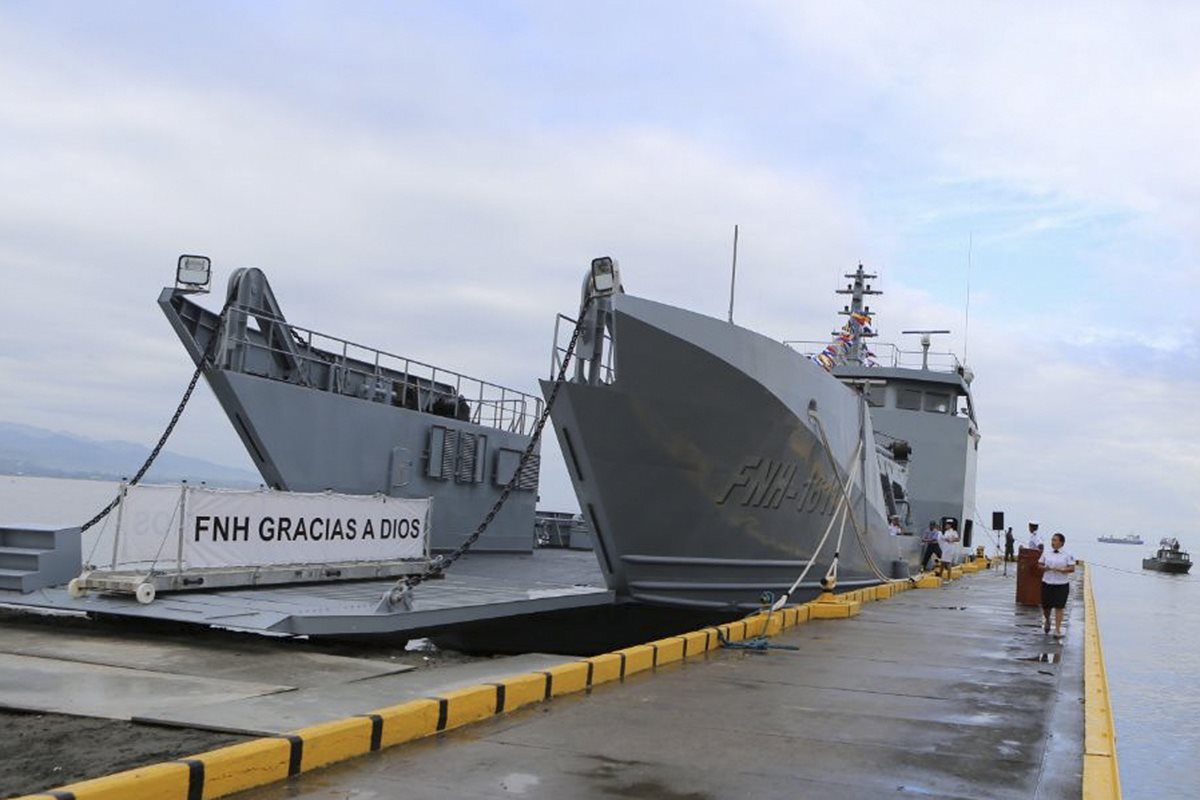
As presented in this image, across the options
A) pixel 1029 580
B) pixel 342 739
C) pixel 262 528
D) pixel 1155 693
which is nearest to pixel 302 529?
pixel 262 528

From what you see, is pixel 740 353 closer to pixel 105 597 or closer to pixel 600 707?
pixel 600 707

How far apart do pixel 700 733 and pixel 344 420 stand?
1054 cm

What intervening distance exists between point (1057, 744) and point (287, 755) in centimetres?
470

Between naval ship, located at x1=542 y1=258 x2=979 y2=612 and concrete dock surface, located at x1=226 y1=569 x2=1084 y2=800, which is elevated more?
naval ship, located at x1=542 y1=258 x2=979 y2=612

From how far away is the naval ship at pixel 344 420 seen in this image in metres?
13.9

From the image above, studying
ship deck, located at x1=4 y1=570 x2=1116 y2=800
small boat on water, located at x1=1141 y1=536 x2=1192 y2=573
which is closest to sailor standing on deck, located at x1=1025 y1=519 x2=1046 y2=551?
ship deck, located at x1=4 y1=570 x2=1116 y2=800

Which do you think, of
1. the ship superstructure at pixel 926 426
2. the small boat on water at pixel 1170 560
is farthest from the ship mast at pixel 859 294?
the small boat on water at pixel 1170 560

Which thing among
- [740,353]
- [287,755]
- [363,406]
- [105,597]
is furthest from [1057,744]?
[363,406]

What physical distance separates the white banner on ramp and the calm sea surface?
9.09 meters

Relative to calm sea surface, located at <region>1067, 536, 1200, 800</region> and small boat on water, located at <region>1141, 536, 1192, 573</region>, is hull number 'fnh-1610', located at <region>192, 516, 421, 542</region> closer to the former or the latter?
calm sea surface, located at <region>1067, 536, 1200, 800</region>

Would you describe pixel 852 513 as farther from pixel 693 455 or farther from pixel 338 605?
pixel 338 605

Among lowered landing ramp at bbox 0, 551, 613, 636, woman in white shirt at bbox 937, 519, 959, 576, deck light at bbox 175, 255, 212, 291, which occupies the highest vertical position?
deck light at bbox 175, 255, 212, 291

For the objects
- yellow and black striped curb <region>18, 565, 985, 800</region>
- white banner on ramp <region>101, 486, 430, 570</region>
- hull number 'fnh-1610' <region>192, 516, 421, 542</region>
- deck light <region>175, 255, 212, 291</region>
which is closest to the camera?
yellow and black striped curb <region>18, 565, 985, 800</region>

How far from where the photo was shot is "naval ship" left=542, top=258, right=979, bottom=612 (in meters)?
11.9
